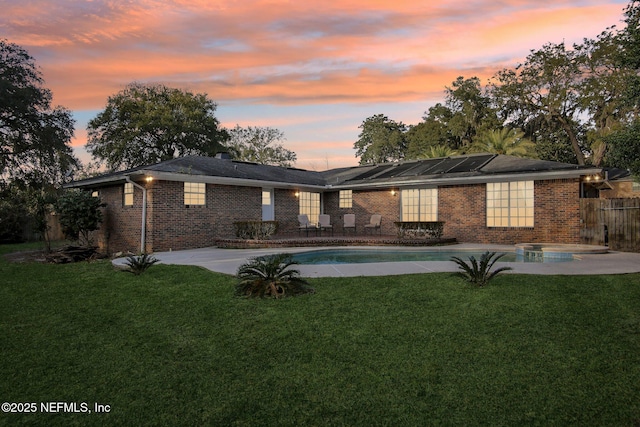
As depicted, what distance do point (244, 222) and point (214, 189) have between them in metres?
1.75

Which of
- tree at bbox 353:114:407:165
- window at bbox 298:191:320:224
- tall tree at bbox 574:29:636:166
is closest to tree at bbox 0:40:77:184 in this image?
window at bbox 298:191:320:224

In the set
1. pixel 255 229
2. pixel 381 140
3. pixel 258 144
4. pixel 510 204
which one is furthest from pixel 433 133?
pixel 255 229

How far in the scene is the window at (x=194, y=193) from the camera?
14.4m

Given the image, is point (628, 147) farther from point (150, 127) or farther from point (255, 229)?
point (150, 127)

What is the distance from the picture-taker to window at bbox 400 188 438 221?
1641cm

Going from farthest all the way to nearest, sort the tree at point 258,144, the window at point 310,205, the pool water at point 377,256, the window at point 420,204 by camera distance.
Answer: the tree at point 258,144 < the window at point 310,205 < the window at point 420,204 < the pool water at point 377,256

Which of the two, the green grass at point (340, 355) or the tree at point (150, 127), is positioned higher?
the tree at point (150, 127)

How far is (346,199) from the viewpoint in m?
19.4

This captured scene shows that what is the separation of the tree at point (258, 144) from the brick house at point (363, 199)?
22.1 metres

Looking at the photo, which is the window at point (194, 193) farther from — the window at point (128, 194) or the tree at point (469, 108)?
the tree at point (469, 108)

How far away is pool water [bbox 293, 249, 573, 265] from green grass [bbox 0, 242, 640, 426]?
4389mm

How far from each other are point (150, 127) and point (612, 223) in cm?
2958

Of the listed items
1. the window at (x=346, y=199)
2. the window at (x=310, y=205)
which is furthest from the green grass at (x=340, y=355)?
the window at (x=346, y=199)

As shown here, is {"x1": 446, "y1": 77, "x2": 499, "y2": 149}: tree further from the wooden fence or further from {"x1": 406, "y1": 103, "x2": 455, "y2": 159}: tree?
the wooden fence
